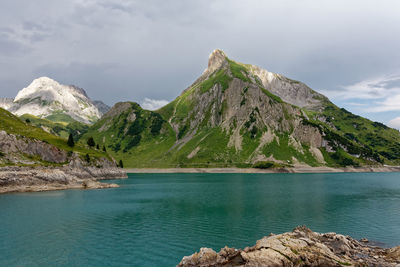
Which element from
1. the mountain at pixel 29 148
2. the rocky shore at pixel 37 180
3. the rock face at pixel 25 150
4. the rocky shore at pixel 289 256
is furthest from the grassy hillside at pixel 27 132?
the rocky shore at pixel 289 256

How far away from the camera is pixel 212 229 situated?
55875mm

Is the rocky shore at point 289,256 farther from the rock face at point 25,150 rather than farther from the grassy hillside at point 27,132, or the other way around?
the grassy hillside at point 27,132

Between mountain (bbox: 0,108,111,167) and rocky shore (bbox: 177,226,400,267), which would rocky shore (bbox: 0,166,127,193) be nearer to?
mountain (bbox: 0,108,111,167)

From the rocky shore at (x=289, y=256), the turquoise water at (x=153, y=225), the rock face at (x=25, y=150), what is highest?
the rock face at (x=25, y=150)

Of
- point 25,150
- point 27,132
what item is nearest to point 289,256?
point 25,150

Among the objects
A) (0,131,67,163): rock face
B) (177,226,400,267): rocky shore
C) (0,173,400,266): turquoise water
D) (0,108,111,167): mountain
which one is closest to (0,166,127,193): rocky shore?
(0,108,111,167): mountain

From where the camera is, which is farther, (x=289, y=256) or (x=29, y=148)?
(x=29, y=148)

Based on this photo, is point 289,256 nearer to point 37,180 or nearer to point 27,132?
point 37,180

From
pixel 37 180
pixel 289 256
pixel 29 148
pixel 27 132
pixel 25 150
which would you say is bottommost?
pixel 37 180

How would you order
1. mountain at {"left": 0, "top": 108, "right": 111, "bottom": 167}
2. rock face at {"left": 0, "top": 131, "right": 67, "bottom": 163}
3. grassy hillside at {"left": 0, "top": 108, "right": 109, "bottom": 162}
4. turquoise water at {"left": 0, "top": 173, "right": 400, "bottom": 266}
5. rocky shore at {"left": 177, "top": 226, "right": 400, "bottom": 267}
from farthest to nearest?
grassy hillside at {"left": 0, "top": 108, "right": 109, "bottom": 162}, mountain at {"left": 0, "top": 108, "right": 111, "bottom": 167}, rock face at {"left": 0, "top": 131, "right": 67, "bottom": 163}, turquoise water at {"left": 0, "top": 173, "right": 400, "bottom": 266}, rocky shore at {"left": 177, "top": 226, "right": 400, "bottom": 267}

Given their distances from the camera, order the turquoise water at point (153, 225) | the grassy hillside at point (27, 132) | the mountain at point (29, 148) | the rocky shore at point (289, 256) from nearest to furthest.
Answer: the rocky shore at point (289, 256)
the turquoise water at point (153, 225)
the mountain at point (29, 148)
the grassy hillside at point (27, 132)

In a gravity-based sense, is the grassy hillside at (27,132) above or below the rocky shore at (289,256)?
above

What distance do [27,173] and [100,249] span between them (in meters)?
96.9

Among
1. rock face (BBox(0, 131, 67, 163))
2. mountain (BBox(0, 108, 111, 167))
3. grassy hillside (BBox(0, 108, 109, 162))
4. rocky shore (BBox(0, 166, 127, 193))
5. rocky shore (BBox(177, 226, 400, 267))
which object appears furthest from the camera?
grassy hillside (BBox(0, 108, 109, 162))
